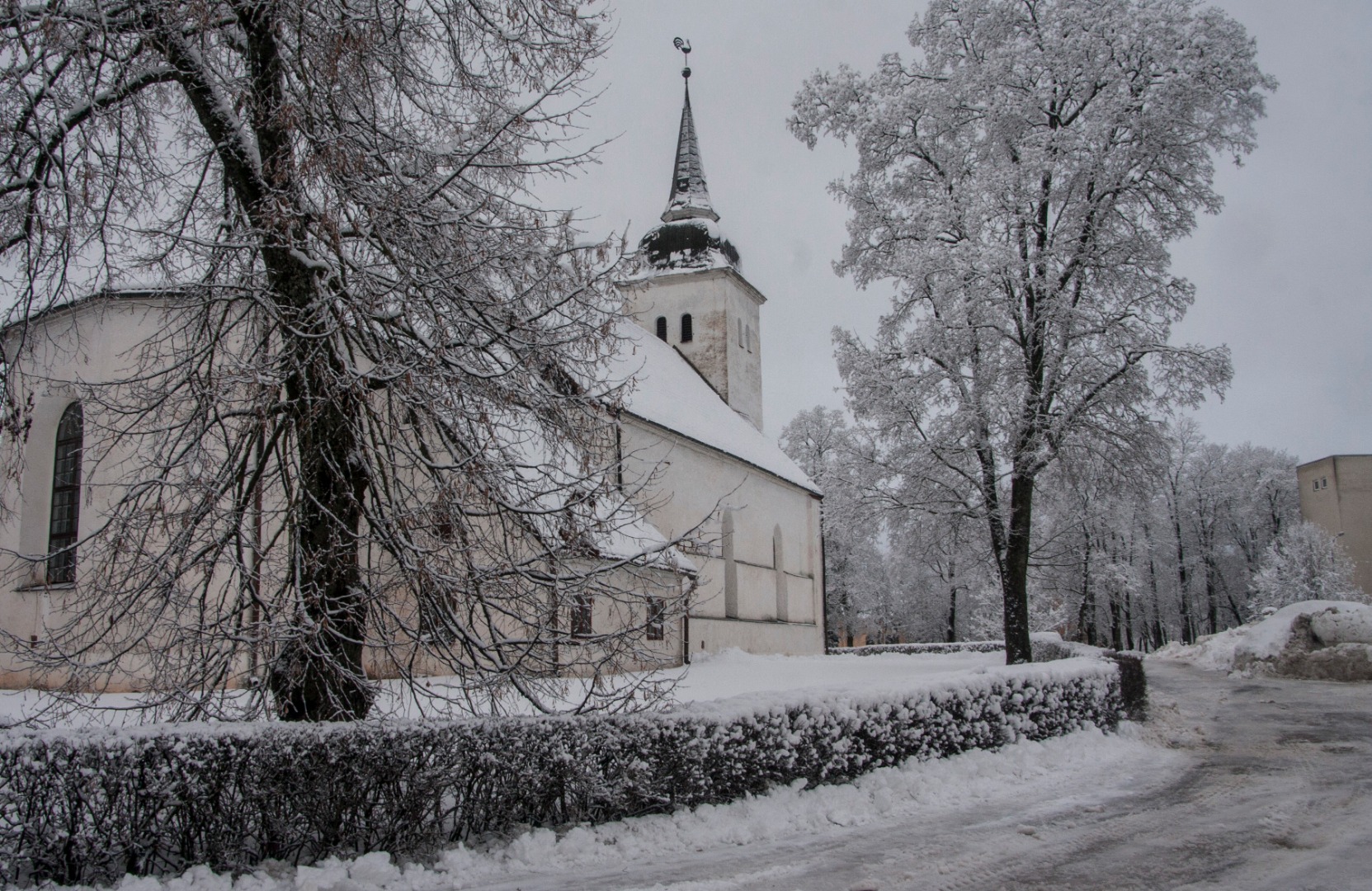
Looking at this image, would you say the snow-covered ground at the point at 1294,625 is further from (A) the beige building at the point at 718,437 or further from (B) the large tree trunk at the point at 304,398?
(B) the large tree trunk at the point at 304,398

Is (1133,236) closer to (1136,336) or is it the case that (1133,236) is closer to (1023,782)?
(1136,336)

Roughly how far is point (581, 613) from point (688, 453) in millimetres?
16171

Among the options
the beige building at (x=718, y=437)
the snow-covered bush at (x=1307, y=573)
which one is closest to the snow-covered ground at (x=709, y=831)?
the beige building at (x=718, y=437)

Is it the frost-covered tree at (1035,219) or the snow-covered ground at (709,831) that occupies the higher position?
the frost-covered tree at (1035,219)

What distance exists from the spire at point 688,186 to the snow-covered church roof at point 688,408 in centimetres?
551

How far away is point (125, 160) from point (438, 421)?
3715 mm

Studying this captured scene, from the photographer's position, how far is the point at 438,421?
756cm

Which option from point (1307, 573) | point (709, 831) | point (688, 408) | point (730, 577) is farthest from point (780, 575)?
point (1307, 573)

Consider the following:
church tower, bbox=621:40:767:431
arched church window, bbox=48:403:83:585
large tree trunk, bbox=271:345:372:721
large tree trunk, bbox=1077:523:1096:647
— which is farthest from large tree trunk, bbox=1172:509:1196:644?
large tree trunk, bbox=271:345:372:721

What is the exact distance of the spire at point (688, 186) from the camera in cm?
3428

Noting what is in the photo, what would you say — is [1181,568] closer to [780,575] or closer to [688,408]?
[780,575]

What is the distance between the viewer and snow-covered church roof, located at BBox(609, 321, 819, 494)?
2309 centimetres

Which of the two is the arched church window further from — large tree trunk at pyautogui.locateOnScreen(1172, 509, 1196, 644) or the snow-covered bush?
large tree trunk at pyautogui.locateOnScreen(1172, 509, 1196, 644)

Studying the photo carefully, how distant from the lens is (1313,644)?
859 inches
